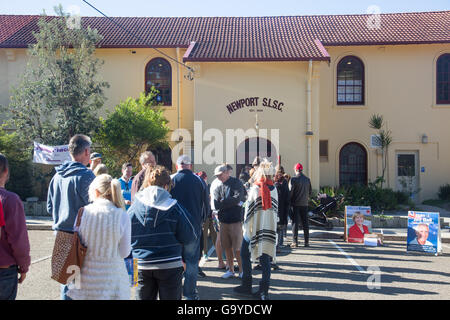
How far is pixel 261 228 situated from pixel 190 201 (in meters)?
1.21

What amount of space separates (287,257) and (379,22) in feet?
49.2

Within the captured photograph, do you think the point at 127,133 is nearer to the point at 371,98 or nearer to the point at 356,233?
the point at 356,233

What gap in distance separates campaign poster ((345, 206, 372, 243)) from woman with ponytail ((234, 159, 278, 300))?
513 cm

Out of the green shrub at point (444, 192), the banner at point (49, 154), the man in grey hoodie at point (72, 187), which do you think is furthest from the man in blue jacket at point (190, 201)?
the green shrub at point (444, 192)

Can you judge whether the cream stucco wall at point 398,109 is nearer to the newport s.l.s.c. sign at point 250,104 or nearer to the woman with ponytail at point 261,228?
the newport s.l.s.c. sign at point 250,104

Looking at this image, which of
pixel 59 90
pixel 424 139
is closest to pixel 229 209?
pixel 59 90

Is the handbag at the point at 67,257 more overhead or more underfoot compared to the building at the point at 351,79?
more underfoot

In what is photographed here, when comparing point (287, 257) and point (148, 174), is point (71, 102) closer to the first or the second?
point (287, 257)

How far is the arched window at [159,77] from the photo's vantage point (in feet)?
62.7

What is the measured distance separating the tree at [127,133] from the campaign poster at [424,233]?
31.1 feet

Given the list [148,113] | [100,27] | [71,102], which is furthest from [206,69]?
[100,27]

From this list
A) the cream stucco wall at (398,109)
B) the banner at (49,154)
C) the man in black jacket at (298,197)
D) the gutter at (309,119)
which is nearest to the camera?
the man in black jacket at (298,197)

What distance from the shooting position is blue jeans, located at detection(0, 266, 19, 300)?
3.73m

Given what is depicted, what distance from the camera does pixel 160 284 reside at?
4.06 meters
